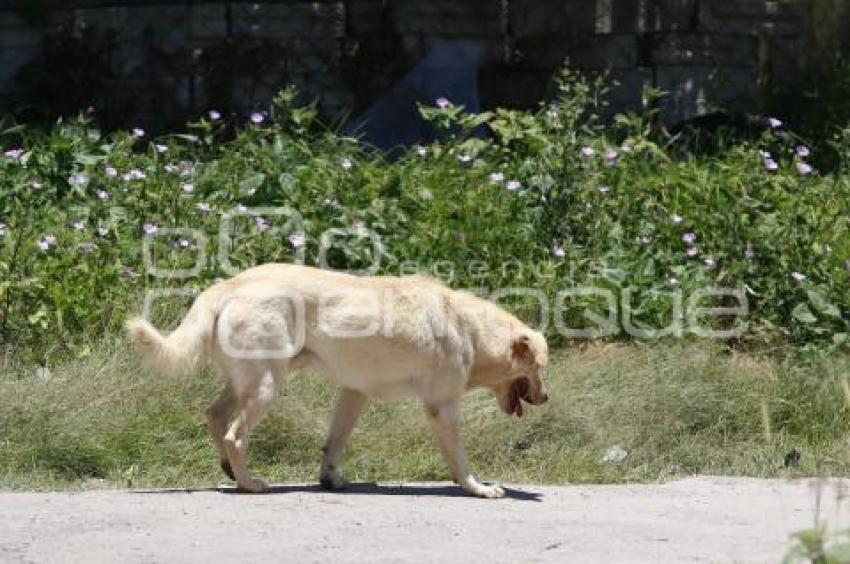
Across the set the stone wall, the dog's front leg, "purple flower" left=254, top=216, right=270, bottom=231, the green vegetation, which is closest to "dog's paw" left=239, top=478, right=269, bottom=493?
the dog's front leg

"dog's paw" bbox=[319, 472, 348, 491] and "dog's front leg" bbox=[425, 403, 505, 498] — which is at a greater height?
"dog's front leg" bbox=[425, 403, 505, 498]

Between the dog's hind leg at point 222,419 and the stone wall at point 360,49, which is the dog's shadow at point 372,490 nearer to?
the dog's hind leg at point 222,419

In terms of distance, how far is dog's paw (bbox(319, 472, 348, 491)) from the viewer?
762 centimetres

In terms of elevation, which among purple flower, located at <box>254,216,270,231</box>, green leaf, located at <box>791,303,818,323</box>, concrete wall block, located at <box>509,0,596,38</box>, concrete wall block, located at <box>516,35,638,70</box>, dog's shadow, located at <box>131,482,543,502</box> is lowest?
dog's shadow, located at <box>131,482,543,502</box>

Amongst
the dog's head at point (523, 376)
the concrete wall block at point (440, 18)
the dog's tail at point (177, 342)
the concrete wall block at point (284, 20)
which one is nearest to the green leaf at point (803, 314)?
the dog's head at point (523, 376)

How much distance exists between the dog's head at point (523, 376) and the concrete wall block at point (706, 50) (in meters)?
6.62

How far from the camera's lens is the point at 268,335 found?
723 cm

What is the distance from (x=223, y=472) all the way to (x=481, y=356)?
116cm

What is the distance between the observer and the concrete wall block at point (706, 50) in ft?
46.4

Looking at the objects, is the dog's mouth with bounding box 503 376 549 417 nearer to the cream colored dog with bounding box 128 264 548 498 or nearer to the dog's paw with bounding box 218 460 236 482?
the cream colored dog with bounding box 128 264 548 498

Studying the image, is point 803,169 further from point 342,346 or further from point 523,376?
Answer: point 342,346

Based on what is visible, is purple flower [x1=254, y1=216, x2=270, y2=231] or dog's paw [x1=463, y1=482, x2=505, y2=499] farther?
purple flower [x1=254, y1=216, x2=270, y2=231]

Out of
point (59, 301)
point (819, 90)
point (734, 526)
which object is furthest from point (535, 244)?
point (819, 90)

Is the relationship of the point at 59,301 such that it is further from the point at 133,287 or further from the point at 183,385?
the point at 183,385
